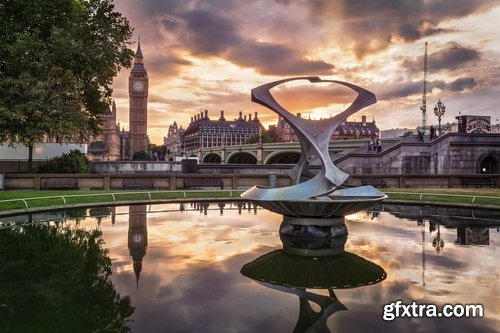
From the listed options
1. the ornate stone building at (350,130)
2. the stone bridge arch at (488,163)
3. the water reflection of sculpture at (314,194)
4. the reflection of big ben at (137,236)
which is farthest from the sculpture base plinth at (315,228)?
the ornate stone building at (350,130)

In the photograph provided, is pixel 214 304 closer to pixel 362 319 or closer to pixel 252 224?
pixel 362 319

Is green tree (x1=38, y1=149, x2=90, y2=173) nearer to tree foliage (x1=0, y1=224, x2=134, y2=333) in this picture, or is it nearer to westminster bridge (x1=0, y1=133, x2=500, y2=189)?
westminster bridge (x1=0, y1=133, x2=500, y2=189)

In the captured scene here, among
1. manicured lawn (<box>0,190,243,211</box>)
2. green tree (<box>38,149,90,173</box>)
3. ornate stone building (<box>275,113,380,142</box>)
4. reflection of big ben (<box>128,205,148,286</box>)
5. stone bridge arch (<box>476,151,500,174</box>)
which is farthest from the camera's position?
ornate stone building (<box>275,113,380,142</box>)

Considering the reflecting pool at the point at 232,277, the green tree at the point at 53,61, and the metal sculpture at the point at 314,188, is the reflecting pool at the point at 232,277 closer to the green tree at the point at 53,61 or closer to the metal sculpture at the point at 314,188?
the metal sculpture at the point at 314,188

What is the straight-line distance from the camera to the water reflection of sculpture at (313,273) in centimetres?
679

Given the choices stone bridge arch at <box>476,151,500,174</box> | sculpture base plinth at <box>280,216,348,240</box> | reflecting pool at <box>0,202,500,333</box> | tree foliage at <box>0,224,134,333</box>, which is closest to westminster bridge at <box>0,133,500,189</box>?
stone bridge arch at <box>476,151,500,174</box>

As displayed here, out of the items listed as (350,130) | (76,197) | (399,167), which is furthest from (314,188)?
(350,130)

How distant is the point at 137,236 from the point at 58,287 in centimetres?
505

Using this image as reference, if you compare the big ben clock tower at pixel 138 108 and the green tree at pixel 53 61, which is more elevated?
the big ben clock tower at pixel 138 108

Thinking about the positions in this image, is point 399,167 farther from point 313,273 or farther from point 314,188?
point 313,273

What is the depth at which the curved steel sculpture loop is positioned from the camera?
11.3 metres

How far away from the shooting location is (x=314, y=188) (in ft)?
37.3

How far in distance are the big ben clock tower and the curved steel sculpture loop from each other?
171985 mm

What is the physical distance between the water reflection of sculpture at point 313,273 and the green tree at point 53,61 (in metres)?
17.8
